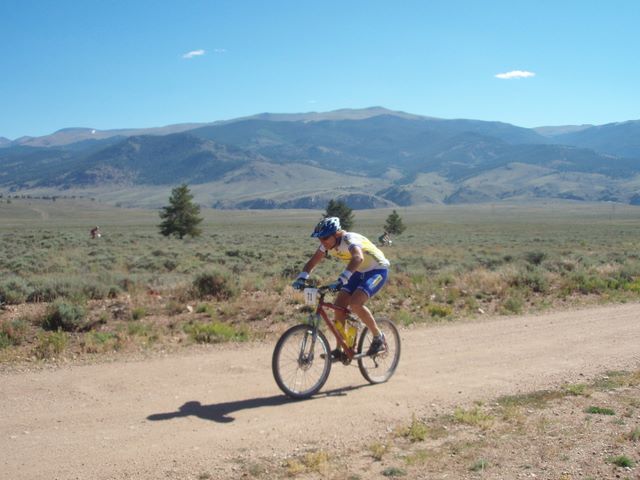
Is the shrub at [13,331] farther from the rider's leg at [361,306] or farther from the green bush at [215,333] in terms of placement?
the rider's leg at [361,306]

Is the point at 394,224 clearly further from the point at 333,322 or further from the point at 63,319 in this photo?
the point at 333,322

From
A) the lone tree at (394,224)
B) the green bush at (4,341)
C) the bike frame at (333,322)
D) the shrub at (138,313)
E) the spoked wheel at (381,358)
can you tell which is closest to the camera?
the bike frame at (333,322)

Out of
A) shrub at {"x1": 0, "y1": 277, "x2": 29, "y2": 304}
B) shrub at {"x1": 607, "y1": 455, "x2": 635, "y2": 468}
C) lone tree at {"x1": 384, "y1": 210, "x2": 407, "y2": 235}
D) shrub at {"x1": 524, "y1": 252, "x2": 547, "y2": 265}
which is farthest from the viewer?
lone tree at {"x1": 384, "y1": 210, "x2": 407, "y2": 235}

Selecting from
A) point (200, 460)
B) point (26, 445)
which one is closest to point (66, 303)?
point (26, 445)

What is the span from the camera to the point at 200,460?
5.21 m

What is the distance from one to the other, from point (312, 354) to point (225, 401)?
1077mm

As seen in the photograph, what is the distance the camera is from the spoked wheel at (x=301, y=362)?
22.3ft

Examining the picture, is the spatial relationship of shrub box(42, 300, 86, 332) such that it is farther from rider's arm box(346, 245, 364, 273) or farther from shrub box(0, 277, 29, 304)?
rider's arm box(346, 245, 364, 273)

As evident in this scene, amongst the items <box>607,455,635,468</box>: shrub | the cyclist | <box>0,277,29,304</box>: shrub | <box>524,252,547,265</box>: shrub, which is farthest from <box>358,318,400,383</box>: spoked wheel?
<box>524,252,547,265</box>: shrub

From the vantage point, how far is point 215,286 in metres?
12.9

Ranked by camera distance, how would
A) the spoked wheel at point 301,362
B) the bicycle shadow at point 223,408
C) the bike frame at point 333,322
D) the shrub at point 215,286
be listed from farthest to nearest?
the shrub at point 215,286
the bike frame at point 333,322
the spoked wheel at point 301,362
the bicycle shadow at point 223,408

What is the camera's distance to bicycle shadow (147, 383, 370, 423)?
6.18 metres

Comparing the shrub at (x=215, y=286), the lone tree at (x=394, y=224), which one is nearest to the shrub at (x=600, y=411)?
the shrub at (x=215, y=286)

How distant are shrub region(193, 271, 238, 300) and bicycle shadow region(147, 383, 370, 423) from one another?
6.04 metres
